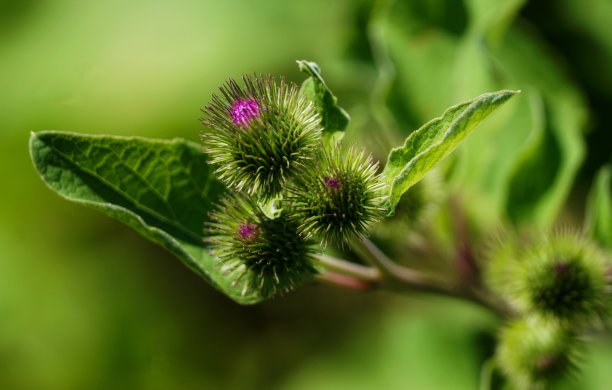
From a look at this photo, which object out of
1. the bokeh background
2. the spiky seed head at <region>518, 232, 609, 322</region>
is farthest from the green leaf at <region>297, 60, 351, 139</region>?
the bokeh background

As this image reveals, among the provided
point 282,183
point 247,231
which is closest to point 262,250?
point 247,231

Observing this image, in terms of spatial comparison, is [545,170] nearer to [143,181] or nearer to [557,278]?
[557,278]

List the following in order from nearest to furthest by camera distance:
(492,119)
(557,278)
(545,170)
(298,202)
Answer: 1. (298,202)
2. (557,278)
3. (545,170)
4. (492,119)

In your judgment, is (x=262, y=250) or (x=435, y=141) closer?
(x=435, y=141)

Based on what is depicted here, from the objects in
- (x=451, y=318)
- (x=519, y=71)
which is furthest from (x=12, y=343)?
(x=519, y=71)

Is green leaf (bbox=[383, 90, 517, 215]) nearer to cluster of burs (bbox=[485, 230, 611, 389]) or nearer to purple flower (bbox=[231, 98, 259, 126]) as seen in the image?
purple flower (bbox=[231, 98, 259, 126])

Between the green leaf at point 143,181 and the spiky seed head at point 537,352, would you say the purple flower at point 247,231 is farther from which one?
the spiky seed head at point 537,352
